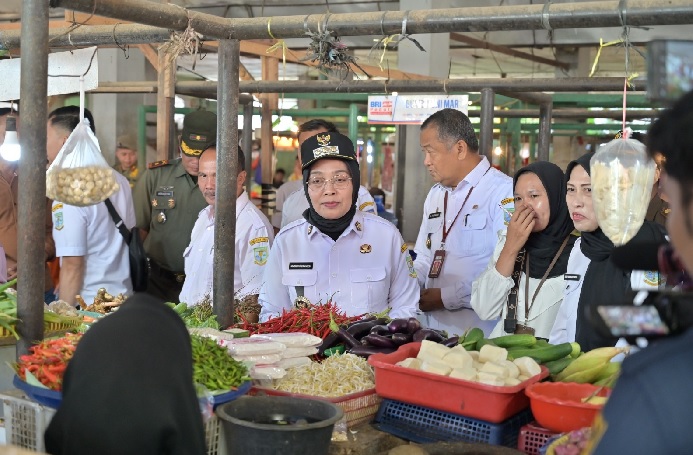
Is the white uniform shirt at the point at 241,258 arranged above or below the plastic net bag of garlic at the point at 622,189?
below

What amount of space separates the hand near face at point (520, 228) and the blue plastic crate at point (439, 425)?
4.58ft

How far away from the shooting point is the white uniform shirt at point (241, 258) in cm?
497

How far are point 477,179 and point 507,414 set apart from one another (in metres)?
2.86

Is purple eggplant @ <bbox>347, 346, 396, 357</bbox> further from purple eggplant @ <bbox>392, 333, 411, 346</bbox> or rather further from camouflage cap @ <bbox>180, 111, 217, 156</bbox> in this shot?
camouflage cap @ <bbox>180, 111, 217, 156</bbox>

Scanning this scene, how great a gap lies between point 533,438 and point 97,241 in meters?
3.40

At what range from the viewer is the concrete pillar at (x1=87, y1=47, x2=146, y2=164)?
1353 centimetres

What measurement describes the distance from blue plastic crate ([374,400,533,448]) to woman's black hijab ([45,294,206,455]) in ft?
3.92

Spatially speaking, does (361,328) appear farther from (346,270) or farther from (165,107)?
(165,107)

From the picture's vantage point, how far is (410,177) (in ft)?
38.6

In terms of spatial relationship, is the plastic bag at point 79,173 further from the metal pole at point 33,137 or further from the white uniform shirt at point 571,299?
the white uniform shirt at point 571,299

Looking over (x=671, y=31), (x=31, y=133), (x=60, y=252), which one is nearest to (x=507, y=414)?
(x=31, y=133)

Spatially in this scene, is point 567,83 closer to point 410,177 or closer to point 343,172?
point 343,172

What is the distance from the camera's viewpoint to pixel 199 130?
6.09 meters

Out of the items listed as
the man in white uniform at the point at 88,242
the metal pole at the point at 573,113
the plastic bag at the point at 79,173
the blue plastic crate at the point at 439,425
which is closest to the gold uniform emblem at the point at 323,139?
the plastic bag at the point at 79,173
